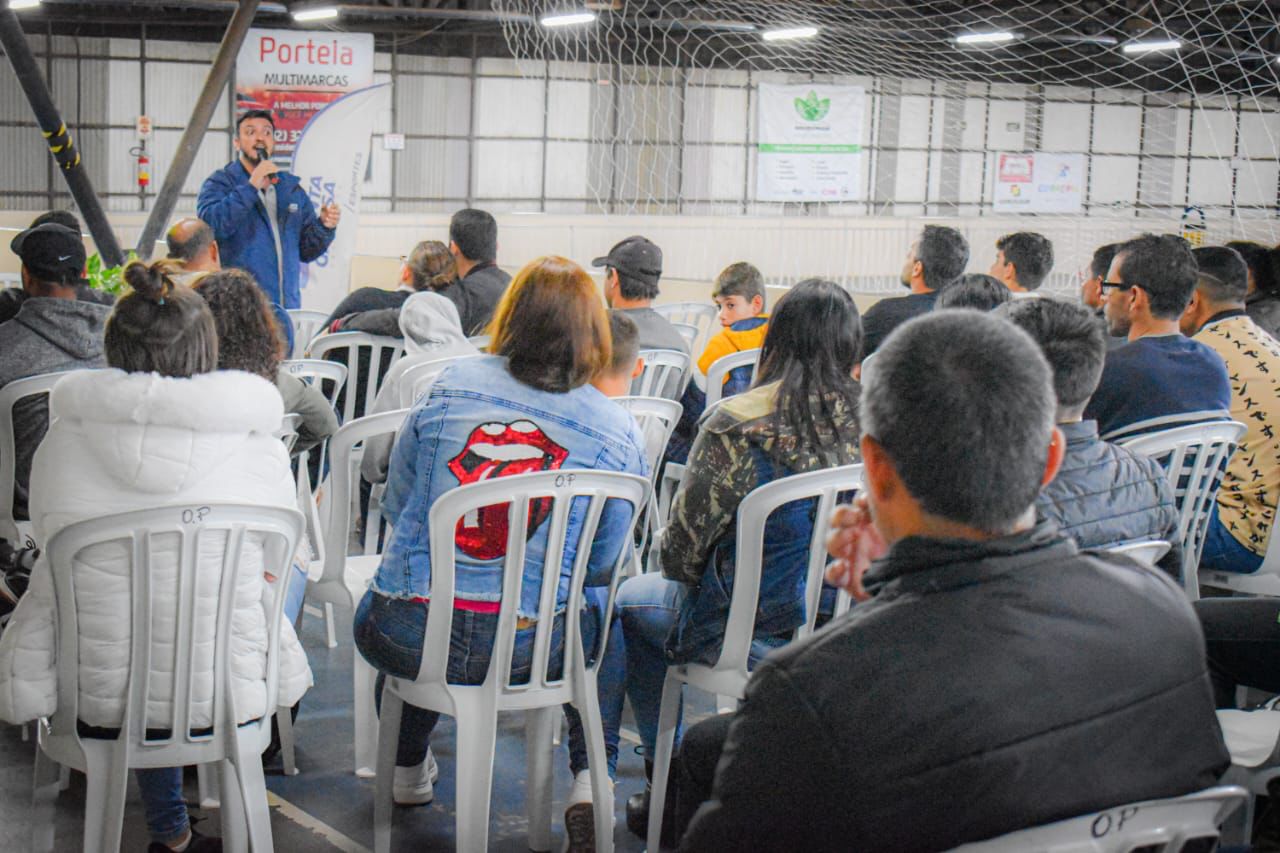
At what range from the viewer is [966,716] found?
1141 millimetres

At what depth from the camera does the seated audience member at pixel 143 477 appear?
2014 millimetres

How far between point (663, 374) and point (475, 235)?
105 cm

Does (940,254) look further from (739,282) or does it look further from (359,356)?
(359,356)

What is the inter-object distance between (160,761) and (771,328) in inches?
52.5

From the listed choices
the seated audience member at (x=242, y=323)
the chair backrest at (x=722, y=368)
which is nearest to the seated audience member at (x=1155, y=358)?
the chair backrest at (x=722, y=368)

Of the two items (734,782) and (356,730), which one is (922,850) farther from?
(356,730)

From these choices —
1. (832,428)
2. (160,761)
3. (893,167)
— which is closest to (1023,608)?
(832,428)

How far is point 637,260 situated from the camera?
4.29 m

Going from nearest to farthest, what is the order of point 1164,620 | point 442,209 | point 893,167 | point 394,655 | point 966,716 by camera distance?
point 966,716 → point 1164,620 → point 394,655 → point 442,209 → point 893,167

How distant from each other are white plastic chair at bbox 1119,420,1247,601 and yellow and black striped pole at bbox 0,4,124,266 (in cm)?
568

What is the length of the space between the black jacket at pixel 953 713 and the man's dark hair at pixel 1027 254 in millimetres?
3657

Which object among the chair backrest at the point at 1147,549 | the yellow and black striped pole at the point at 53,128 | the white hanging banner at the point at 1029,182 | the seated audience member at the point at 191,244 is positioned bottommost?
the chair backrest at the point at 1147,549

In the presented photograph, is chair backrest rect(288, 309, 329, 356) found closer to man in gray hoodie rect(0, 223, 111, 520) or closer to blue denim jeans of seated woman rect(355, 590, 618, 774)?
man in gray hoodie rect(0, 223, 111, 520)

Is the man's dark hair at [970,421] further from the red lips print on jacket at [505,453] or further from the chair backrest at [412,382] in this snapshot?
the chair backrest at [412,382]
